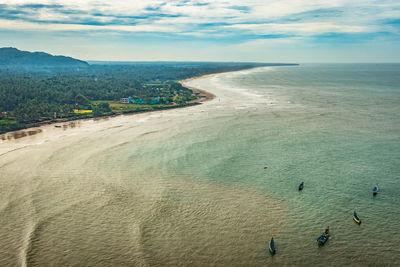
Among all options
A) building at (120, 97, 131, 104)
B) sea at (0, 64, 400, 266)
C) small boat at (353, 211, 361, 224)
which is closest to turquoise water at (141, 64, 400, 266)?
sea at (0, 64, 400, 266)

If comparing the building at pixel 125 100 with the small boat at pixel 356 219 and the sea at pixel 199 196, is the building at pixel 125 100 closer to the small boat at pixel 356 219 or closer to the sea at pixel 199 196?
the sea at pixel 199 196

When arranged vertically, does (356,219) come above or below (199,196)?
below

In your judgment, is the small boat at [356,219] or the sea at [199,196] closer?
the sea at [199,196]

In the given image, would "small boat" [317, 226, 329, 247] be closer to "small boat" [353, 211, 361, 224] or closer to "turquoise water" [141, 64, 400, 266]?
"turquoise water" [141, 64, 400, 266]

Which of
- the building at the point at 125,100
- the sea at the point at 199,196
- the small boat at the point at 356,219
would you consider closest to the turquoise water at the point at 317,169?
the sea at the point at 199,196

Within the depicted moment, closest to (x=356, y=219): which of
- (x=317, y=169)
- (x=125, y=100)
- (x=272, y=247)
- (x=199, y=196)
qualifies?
(x=272, y=247)

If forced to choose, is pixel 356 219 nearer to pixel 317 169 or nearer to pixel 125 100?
pixel 317 169

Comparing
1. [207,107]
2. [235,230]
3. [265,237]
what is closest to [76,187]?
[235,230]

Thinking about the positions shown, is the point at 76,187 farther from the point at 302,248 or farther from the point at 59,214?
the point at 302,248
